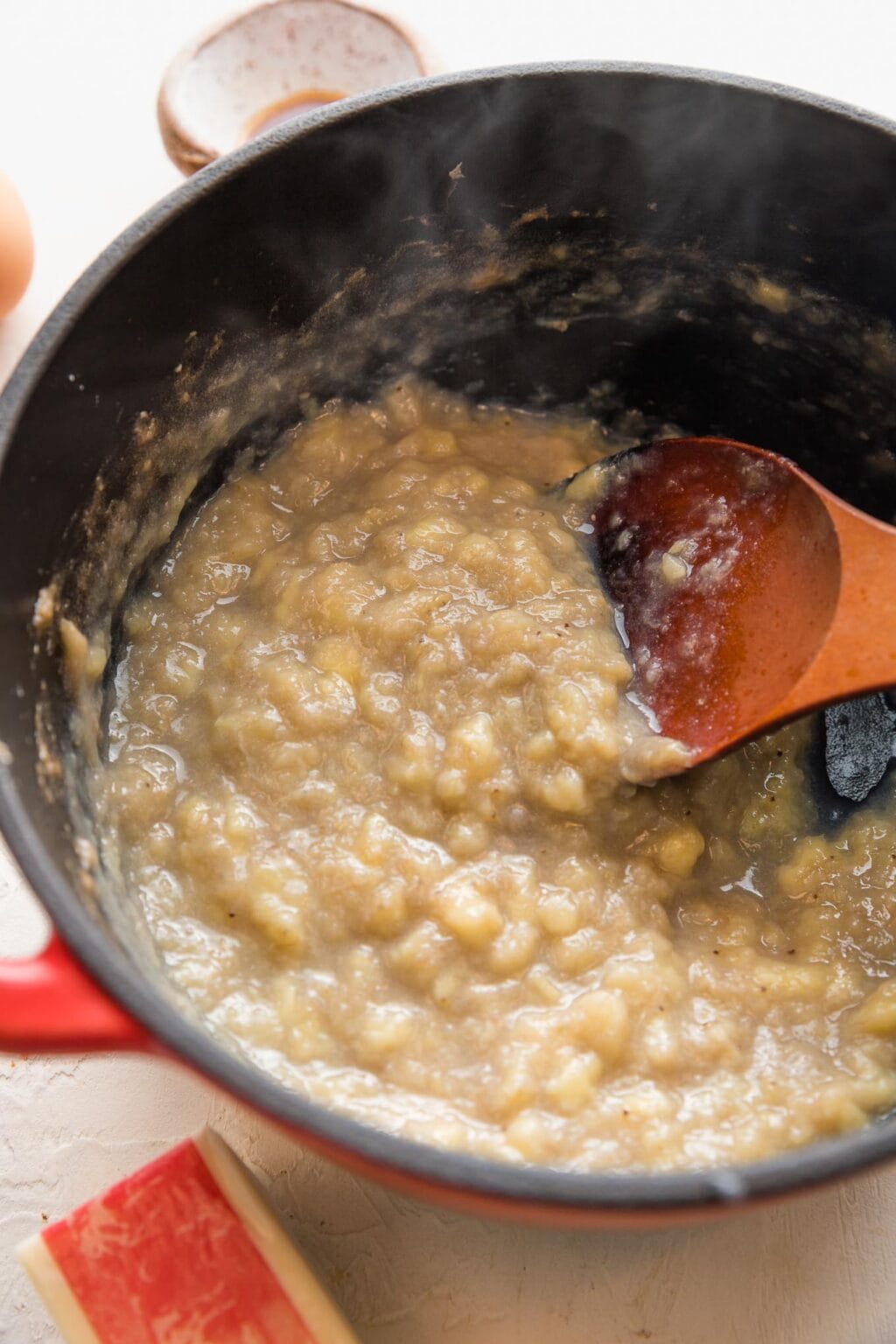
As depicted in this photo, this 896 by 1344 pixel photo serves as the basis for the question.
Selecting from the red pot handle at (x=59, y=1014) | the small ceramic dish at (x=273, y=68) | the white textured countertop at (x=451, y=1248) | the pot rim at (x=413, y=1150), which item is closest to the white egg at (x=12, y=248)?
the small ceramic dish at (x=273, y=68)

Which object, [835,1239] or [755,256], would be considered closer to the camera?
[835,1239]

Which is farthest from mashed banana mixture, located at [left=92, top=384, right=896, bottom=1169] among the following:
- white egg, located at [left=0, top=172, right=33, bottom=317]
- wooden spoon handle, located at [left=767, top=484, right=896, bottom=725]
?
white egg, located at [left=0, top=172, right=33, bottom=317]

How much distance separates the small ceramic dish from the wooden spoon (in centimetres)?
81

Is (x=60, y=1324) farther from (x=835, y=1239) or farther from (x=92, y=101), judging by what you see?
(x=92, y=101)

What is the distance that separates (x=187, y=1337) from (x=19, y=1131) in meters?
0.34

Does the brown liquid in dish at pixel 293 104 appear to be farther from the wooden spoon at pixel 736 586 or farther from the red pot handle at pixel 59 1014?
the red pot handle at pixel 59 1014

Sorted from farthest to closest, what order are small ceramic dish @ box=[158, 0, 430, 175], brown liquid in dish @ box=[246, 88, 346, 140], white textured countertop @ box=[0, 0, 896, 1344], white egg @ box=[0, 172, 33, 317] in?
brown liquid in dish @ box=[246, 88, 346, 140] < small ceramic dish @ box=[158, 0, 430, 175] < white egg @ box=[0, 172, 33, 317] < white textured countertop @ box=[0, 0, 896, 1344]

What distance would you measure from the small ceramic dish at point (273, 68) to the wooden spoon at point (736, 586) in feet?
2.66

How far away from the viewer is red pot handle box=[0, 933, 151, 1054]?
1021 mm

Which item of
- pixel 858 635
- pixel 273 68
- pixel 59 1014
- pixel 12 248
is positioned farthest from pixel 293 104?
pixel 59 1014

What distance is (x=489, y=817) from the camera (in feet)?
4.72

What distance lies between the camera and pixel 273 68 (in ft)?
6.67

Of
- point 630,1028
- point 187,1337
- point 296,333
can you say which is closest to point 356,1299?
point 187,1337

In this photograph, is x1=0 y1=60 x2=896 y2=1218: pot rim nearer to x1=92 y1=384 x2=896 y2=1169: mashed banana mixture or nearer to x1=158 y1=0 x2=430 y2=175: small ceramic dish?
x1=92 y1=384 x2=896 y2=1169: mashed banana mixture
